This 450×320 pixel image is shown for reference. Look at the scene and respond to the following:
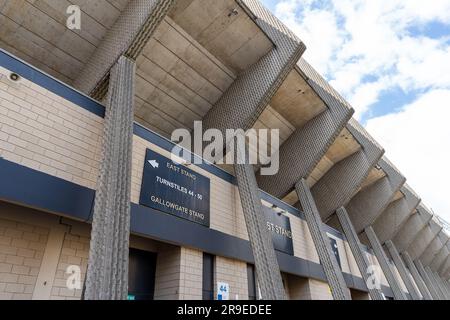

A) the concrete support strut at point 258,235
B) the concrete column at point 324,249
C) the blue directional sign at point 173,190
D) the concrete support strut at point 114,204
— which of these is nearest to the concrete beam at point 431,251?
the concrete column at point 324,249

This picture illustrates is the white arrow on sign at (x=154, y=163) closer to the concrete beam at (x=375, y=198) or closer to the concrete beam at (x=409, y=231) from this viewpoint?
the concrete beam at (x=375, y=198)

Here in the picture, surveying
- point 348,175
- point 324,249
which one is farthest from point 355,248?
point 324,249

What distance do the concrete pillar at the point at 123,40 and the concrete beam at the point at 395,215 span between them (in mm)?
21796

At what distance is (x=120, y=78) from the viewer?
751 centimetres

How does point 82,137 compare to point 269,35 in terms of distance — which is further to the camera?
point 269,35

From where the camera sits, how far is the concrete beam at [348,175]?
53.1 ft

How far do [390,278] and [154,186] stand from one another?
16.0 m

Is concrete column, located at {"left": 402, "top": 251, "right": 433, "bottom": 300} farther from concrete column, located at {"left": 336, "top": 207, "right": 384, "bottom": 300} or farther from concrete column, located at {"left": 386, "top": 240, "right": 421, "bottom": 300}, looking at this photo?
concrete column, located at {"left": 336, "top": 207, "right": 384, "bottom": 300}

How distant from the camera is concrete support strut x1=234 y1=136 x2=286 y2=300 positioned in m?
8.14

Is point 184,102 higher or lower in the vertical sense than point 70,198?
higher
